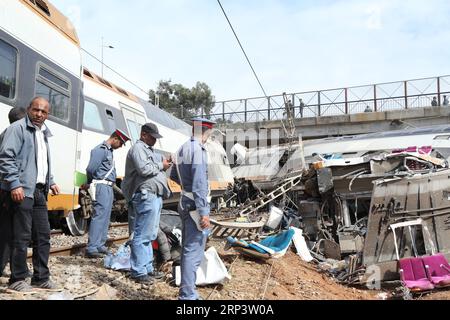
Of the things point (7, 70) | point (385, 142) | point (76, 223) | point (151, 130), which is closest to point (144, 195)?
point (151, 130)

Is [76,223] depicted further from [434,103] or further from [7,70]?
[434,103]

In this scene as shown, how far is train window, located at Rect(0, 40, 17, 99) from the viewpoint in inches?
212

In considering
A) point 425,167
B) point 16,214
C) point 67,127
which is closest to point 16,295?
point 16,214

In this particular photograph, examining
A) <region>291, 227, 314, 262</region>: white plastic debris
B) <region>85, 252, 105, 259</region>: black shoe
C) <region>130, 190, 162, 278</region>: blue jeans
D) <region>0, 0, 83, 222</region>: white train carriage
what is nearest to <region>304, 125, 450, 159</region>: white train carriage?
<region>291, 227, 314, 262</region>: white plastic debris

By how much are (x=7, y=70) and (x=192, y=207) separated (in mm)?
3118

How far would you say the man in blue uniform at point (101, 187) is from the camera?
233 inches

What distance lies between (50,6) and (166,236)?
3948mm

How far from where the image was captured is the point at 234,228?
774 centimetres

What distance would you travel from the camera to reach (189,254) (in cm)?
408

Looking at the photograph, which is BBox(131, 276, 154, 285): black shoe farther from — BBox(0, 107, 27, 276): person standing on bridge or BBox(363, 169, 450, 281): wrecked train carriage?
BBox(363, 169, 450, 281): wrecked train carriage

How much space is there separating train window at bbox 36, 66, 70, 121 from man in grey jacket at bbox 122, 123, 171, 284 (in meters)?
2.12

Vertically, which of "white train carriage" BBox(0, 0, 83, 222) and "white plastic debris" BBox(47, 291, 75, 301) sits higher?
"white train carriage" BBox(0, 0, 83, 222)

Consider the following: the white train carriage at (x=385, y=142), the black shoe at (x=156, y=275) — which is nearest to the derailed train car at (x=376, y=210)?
the black shoe at (x=156, y=275)
